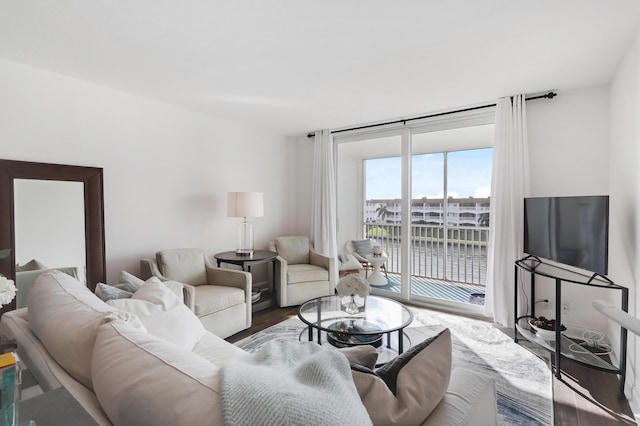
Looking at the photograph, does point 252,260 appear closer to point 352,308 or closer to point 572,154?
point 352,308

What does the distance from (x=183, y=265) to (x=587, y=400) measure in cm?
342

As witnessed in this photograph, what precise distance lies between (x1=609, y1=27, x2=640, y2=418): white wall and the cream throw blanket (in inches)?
92.2

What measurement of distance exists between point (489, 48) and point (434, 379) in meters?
2.30

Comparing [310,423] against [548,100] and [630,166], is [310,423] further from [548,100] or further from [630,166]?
[548,100]

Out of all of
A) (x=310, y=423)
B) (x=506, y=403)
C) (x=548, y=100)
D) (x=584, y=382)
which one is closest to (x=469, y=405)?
(x=310, y=423)

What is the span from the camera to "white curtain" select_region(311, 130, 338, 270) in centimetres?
464

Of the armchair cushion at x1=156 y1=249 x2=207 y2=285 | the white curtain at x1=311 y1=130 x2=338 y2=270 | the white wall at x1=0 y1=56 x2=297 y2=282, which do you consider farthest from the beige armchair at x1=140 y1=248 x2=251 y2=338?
the white curtain at x1=311 y1=130 x2=338 y2=270

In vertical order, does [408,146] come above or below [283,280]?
above

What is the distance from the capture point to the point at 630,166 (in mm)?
2205

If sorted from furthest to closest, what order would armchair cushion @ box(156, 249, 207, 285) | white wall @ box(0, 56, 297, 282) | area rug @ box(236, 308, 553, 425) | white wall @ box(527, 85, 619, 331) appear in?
armchair cushion @ box(156, 249, 207, 285), white wall @ box(527, 85, 619, 331), white wall @ box(0, 56, 297, 282), area rug @ box(236, 308, 553, 425)

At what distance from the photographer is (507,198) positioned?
3285 mm

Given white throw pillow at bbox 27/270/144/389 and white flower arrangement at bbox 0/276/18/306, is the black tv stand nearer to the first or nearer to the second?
white throw pillow at bbox 27/270/144/389

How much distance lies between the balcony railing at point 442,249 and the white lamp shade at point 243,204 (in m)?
1.80

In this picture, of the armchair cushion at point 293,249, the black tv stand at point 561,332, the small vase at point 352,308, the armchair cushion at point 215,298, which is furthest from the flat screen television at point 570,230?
the armchair cushion at point 215,298
